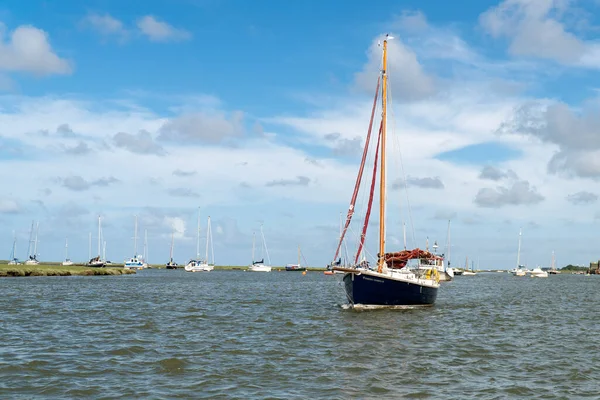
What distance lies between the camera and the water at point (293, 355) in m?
19.0

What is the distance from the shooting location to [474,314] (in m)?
45.9

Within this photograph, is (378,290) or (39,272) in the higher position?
(378,290)

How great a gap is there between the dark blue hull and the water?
0.81 metres

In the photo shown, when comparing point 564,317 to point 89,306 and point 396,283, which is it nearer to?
point 396,283

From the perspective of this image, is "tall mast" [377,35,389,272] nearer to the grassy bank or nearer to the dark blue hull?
the dark blue hull

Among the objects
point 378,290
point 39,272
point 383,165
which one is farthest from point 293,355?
point 39,272

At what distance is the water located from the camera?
62.3ft

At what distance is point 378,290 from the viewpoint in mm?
39781

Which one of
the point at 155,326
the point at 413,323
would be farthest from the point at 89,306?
the point at 413,323

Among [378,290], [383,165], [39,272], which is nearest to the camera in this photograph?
[378,290]

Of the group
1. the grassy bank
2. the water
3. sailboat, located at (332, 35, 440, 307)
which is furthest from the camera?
the grassy bank

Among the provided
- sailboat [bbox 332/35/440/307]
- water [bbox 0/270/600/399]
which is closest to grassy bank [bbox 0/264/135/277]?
water [bbox 0/270/600/399]

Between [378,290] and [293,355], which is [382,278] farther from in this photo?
[293,355]

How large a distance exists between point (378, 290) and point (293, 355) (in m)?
15.7
